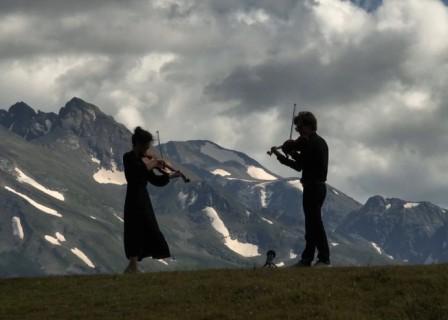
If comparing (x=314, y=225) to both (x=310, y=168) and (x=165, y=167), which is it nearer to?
(x=310, y=168)

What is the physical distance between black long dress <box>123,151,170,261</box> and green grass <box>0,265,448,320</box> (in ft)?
5.40

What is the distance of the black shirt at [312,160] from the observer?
3231cm

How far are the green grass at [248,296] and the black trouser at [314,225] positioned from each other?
1609mm

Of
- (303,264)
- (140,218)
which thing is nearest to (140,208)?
(140,218)

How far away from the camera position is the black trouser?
3205 centimetres

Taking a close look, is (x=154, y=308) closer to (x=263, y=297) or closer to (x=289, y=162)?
(x=263, y=297)

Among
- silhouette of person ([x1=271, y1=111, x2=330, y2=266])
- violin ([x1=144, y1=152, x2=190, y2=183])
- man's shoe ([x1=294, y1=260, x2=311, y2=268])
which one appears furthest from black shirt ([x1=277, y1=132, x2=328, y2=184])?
violin ([x1=144, y1=152, x2=190, y2=183])

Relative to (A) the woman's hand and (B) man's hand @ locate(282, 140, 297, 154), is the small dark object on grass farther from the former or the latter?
(A) the woman's hand

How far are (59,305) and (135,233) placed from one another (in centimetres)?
535

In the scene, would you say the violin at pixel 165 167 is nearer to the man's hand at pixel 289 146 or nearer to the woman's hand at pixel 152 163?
the woman's hand at pixel 152 163

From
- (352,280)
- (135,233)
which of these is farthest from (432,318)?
(135,233)

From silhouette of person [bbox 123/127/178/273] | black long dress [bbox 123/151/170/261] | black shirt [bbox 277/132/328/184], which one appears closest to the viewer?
black shirt [bbox 277/132/328/184]

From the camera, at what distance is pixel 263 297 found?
2723 cm

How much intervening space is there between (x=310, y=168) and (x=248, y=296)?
6047mm
